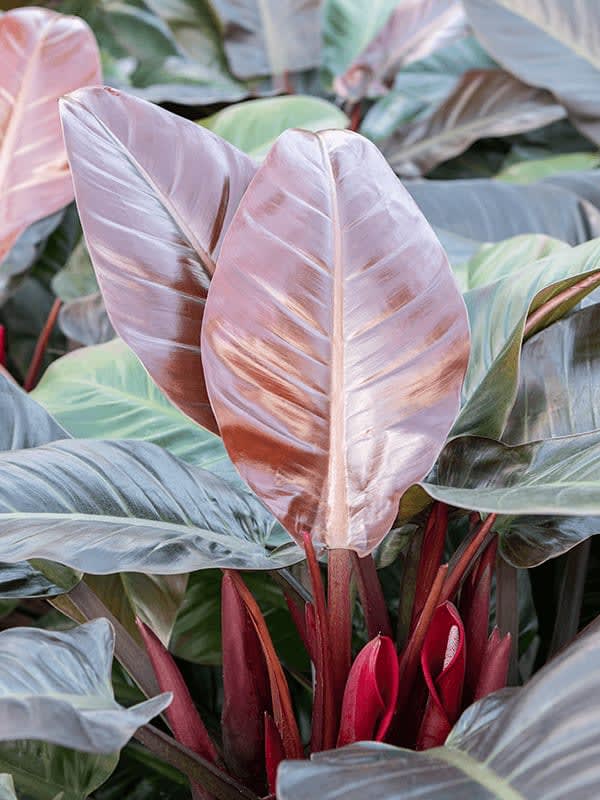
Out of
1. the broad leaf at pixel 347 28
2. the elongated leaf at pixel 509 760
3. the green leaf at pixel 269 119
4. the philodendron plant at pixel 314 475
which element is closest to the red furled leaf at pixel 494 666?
the philodendron plant at pixel 314 475

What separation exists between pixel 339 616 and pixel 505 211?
0.65m

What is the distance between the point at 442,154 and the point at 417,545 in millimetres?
908

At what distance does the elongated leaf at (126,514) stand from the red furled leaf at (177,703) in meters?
0.09

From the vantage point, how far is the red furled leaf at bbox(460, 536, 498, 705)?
572mm

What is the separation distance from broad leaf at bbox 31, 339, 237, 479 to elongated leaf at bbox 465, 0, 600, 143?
0.80m

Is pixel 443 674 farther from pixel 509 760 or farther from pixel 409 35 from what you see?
pixel 409 35

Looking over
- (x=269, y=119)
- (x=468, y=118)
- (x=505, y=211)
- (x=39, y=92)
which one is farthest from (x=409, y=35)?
(x=39, y=92)

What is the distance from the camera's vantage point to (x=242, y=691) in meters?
0.60

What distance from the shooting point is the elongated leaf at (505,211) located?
990mm

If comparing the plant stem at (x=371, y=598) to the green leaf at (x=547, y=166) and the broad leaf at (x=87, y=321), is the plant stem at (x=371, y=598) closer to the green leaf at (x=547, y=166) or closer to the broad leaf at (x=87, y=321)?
the broad leaf at (x=87, y=321)

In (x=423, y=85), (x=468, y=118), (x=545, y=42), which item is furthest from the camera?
(x=423, y=85)

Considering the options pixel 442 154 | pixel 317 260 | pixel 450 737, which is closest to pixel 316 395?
pixel 317 260

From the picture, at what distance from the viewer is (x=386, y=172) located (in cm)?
47

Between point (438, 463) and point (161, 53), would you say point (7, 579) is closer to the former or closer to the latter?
point (438, 463)
